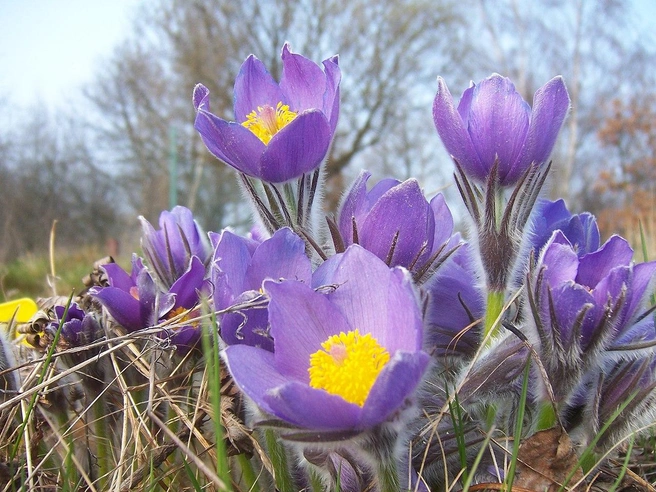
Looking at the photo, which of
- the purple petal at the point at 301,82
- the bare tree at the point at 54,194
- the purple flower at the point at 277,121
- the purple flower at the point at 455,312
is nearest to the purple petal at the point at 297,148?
the purple flower at the point at 277,121

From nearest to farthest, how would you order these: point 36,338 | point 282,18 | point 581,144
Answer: point 36,338 < point 282,18 < point 581,144

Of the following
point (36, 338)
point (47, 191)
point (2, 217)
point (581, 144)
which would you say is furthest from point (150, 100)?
point (36, 338)

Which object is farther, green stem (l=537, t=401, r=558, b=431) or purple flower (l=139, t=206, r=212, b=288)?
purple flower (l=139, t=206, r=212, b=288)

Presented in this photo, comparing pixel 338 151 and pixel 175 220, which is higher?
pixel 175 220

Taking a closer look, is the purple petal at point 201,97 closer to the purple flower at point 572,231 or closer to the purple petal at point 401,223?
the purple petal at point 401,223

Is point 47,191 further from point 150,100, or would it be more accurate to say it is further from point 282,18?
point 282,18

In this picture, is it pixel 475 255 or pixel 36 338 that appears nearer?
pixel 475 255

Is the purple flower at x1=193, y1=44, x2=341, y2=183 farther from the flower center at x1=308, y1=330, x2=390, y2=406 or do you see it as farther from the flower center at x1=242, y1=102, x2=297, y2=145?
the flower center at x1=308, y1=330, x2=390, y2=406

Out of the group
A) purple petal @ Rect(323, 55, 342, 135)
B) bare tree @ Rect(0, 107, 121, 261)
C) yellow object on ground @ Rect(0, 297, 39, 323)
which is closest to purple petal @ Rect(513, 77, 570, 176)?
Result: purple petal @ Rect(323, 55, 342, 135)
